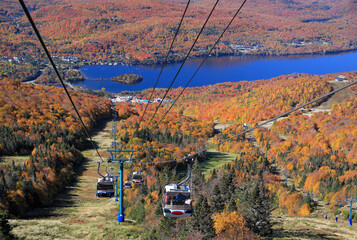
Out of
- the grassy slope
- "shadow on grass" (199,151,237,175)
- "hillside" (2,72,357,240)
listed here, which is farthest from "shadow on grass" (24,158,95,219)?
"shadow on grass" (199,151,237,175)

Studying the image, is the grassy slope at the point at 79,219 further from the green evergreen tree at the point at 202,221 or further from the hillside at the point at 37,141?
the green evergreen tree at the point at 202,221

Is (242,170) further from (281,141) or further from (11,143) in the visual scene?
(11,143)

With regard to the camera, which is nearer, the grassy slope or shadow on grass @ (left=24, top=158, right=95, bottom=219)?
the grassy slope

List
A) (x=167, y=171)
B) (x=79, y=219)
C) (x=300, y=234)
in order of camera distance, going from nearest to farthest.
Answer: (x=79, y=219)
(x=300, y=234)
(x=167, y=171)

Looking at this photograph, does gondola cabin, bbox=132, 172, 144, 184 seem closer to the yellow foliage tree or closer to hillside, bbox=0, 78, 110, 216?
the yellow foliage tree

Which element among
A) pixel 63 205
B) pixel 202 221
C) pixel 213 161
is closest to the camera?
pixel 202 221

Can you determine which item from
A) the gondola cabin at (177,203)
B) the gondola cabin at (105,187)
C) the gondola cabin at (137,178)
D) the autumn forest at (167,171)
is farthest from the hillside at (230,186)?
the gondola cabin at (177,203)

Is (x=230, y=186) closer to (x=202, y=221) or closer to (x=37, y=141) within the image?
(x=202, y=221)

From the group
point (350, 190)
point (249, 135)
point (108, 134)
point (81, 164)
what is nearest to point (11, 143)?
point (81, 164)

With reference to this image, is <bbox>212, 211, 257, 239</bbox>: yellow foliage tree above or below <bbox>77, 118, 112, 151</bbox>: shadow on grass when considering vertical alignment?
below

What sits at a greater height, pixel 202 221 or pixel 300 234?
pixel 202 221

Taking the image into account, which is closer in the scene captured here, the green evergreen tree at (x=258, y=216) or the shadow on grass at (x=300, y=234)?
the shadow on grass at (x=300, y=234)

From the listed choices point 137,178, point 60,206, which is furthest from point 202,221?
point 60,206

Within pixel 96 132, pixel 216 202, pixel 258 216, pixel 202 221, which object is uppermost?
pixel 96 132
